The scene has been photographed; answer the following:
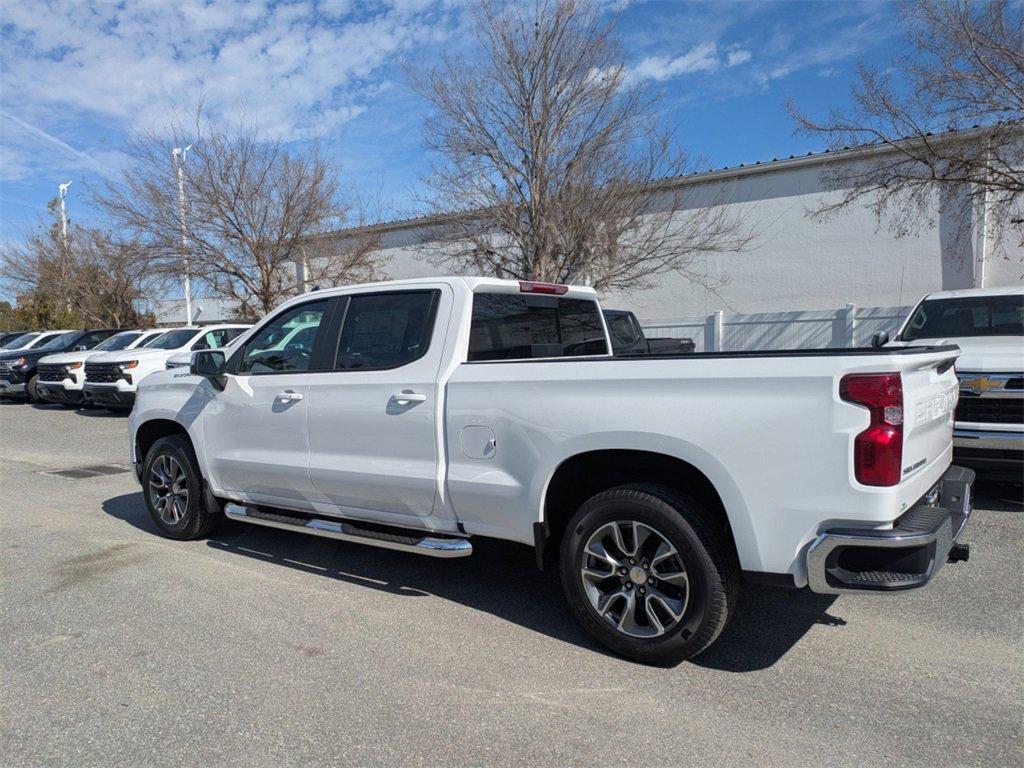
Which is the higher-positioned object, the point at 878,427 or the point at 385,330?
the point at 385,330

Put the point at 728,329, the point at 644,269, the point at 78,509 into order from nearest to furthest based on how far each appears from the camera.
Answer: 1. the point at 78,509
2. the point at 644,269
3. the point at 728,329

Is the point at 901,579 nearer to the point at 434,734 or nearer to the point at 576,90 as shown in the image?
the point at 434,734

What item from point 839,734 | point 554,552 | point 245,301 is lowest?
point 839,734

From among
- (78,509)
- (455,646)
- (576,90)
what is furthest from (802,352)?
(576,90)

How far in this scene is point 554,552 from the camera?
448 cm

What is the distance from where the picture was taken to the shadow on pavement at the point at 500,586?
3.98 meters

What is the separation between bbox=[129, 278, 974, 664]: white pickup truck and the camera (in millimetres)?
3176

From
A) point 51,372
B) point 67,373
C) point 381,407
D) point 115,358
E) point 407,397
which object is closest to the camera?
point 407,397

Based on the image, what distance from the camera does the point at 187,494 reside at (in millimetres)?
5898

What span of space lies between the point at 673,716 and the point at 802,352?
5.66 ft

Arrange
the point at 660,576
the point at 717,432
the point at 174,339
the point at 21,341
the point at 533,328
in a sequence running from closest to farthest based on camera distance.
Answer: the point at 717,432 → the point at 660,576 → the point at 533,328 → the point at 174,339 → the point at 21,341

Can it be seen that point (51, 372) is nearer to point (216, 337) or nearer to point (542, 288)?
point (216, 337)

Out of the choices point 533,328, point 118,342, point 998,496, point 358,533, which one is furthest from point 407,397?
point 118,342

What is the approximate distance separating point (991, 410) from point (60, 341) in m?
21.3
